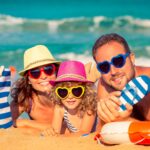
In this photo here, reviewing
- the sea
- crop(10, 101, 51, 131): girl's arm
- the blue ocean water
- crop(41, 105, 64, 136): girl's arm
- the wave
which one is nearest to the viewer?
crop(41, 105, 64, 136): girl's arm

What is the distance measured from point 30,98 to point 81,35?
13399 mm

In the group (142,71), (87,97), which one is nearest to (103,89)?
(87,97)

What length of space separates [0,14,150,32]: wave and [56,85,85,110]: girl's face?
15.0 metres

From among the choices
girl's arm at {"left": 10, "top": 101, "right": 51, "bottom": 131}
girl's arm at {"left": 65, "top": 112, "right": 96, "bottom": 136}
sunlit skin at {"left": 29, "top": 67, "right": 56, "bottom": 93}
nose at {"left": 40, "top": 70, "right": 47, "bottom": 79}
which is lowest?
girl's arm at {"left": 10, "top": 101, "right": 51, "bottom": 131}

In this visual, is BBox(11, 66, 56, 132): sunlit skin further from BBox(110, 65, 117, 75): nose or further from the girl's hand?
BBox(110, 65, 117, 75): nose

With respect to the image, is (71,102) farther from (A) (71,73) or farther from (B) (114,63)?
(B) (114,63)

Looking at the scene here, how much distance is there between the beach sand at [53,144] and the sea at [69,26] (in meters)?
7.69

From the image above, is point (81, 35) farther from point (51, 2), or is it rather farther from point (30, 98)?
point (30, 98)

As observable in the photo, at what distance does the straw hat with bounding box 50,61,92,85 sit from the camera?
4.49m

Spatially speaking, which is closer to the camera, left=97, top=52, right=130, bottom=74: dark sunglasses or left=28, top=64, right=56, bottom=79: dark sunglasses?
left=97, top=52, right=130, bottom=74: dark sunglasses

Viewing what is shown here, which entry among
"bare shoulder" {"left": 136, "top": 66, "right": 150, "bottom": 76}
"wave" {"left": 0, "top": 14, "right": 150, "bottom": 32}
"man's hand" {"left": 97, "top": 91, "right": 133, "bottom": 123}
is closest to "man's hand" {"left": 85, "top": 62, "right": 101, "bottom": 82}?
"bare shoulder" {"left": 136, "top": 66, "right": 150, "bottom": 76}

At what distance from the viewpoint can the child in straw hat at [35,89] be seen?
194 inches

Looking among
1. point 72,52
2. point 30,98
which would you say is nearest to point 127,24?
point 72,52

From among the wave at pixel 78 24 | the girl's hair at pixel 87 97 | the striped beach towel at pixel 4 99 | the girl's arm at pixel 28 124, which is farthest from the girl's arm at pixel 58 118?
the wave at pixel 78 24
